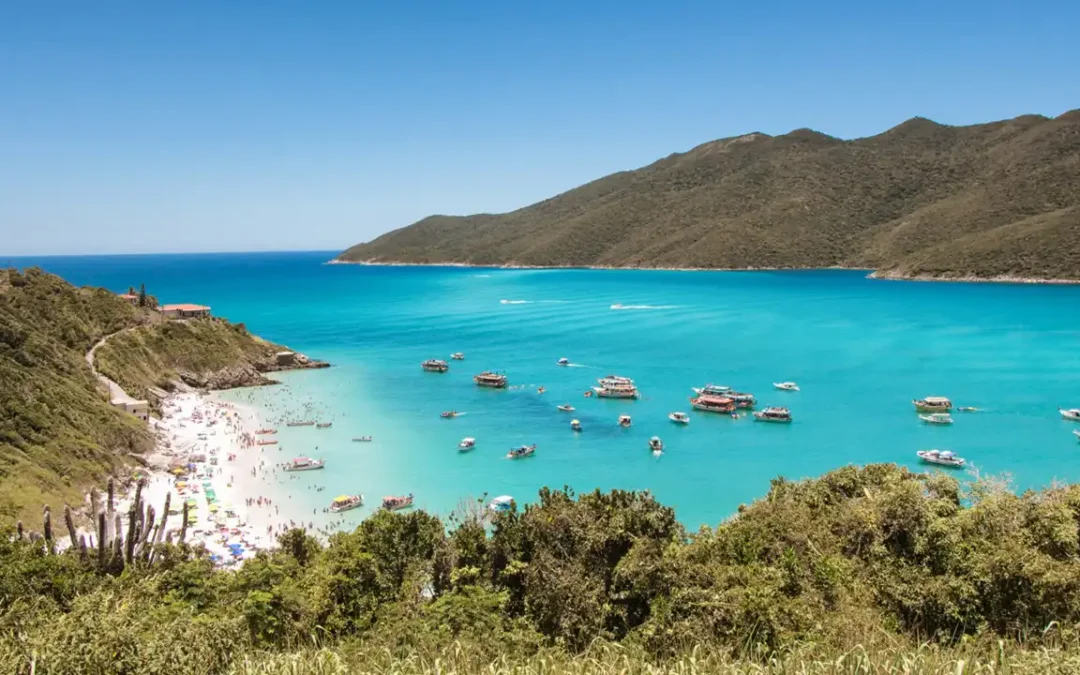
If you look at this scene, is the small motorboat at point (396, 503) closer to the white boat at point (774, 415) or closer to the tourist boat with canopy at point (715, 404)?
the tourist boat with canopy at point (715, 404)

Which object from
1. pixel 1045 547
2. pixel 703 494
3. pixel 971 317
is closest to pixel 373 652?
pixel 1045 547

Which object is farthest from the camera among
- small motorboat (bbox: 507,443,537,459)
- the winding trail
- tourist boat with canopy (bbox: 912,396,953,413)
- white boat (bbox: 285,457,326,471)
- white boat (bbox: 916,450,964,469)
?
tourist boat with canopy (bbox: 912,396,953,413)

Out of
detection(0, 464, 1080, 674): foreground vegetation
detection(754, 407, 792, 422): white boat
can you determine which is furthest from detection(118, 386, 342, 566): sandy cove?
detection(754, 407, 792, 422): white boat

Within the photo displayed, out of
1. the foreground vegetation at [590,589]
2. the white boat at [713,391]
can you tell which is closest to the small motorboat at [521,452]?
the white boat at [713,391]

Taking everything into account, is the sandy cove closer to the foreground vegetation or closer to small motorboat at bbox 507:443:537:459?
the foreground vegetation

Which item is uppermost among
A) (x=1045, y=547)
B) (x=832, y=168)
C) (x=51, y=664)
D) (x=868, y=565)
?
(x=832, y=168)

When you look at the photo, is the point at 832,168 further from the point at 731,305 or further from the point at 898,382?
the point at 898,382
